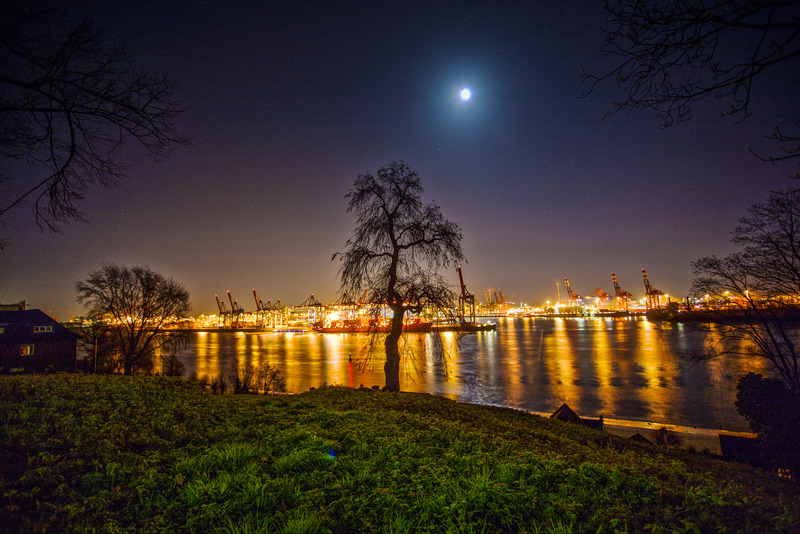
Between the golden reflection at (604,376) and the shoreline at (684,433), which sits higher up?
the shoreline at (684,433)

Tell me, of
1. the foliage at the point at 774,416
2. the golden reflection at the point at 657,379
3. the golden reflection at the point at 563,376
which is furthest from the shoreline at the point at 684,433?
the golden reflection at the point at 563,376

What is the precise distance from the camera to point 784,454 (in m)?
8.05

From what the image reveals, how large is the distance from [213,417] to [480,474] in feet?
13.6

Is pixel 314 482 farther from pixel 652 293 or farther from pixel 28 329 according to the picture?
pixel 652 293

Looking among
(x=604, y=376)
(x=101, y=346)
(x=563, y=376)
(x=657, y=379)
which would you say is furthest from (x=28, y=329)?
(x=657, y=379)

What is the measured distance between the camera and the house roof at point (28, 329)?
3000 centimetres

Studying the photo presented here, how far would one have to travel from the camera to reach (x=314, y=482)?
3.59m

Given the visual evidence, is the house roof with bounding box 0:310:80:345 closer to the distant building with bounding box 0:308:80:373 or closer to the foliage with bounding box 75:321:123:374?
the distant building with bounding box 0:308:80:373

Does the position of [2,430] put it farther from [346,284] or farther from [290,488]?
[346,284]

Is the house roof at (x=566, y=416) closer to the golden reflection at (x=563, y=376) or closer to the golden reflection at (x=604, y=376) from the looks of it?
the golden reflection at (x=604, y=376)

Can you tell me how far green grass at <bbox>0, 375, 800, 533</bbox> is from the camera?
2.93 m

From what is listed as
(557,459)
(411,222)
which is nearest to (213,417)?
(557,459)

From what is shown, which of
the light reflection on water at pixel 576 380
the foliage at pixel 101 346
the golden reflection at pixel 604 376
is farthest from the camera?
the foliage at pixel 101 346

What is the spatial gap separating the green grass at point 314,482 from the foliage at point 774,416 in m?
4.10
